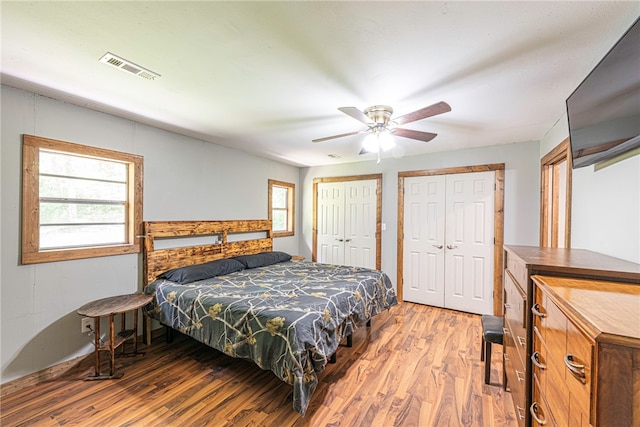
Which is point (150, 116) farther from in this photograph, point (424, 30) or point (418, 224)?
point (418, 224)

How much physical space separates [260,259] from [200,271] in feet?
3.25

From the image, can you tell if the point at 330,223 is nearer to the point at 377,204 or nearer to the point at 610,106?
the point at 377,204

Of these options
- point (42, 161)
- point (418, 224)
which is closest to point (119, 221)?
point (42, 161)

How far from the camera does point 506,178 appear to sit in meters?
3.70

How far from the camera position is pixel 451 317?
3770 mm

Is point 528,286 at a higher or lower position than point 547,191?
lower

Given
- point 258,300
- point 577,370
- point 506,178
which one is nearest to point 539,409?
point 577,370

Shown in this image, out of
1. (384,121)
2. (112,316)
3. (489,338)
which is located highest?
(384,121)

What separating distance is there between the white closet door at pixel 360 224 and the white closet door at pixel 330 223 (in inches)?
4.3

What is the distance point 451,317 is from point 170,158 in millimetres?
4317

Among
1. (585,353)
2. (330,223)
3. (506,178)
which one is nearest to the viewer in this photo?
(585,353)

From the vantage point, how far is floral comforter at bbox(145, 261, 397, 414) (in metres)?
Answer: 1.92

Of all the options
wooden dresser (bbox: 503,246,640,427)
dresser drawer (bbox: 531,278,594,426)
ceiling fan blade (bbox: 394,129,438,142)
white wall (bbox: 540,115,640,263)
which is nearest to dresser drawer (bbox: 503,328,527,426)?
wooden dresser (bbox: 503,246,640,427)

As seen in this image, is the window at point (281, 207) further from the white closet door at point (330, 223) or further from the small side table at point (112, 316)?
the small side table at point (112, 316)
